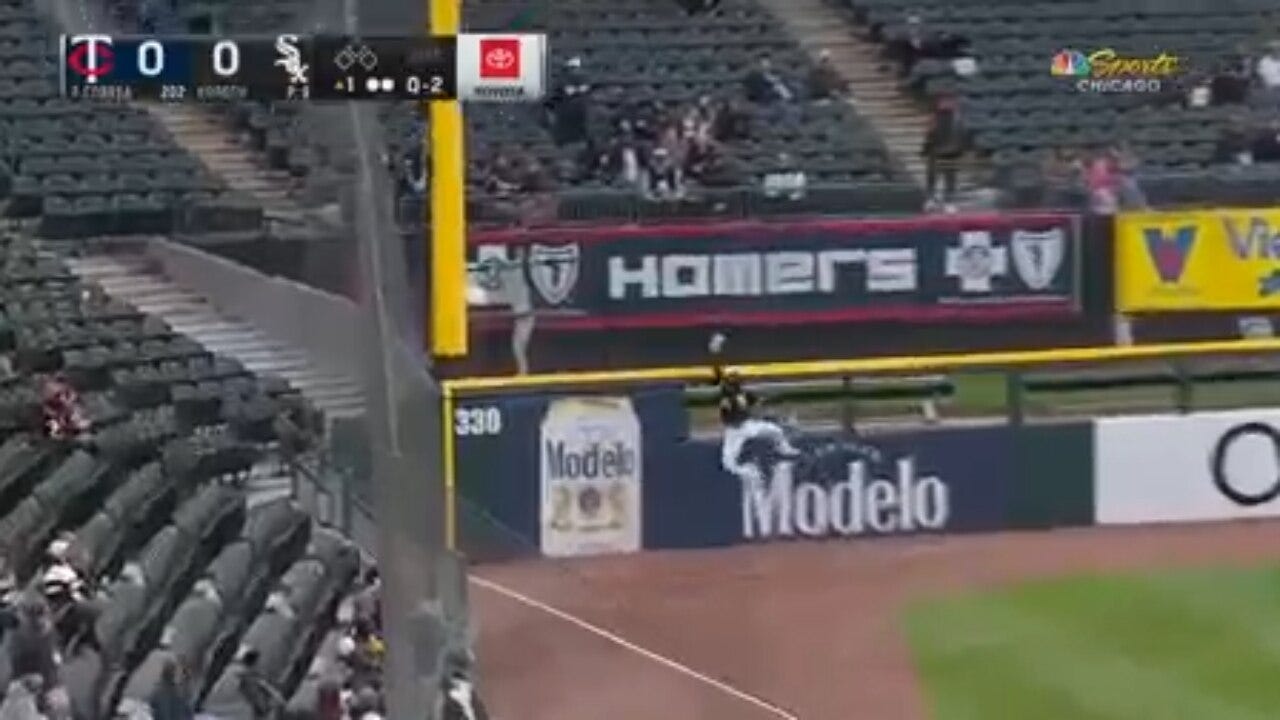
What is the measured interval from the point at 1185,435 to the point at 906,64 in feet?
24.7

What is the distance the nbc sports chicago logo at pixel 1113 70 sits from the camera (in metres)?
25.8

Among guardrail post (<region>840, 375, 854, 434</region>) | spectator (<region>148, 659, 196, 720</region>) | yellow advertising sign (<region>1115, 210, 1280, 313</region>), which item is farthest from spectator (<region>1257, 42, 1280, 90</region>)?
spectator (<region>148, 659, 196, 720</region>)

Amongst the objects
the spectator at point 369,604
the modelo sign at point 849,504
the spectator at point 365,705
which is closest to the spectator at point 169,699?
the spectator at point 365,705

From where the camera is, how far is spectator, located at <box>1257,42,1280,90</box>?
25.3 m

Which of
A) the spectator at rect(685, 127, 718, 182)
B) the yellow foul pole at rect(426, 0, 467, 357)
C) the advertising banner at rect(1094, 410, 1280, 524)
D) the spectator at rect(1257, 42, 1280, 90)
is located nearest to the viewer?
the yellow foul pole at rect(426, 0, 467, 357)

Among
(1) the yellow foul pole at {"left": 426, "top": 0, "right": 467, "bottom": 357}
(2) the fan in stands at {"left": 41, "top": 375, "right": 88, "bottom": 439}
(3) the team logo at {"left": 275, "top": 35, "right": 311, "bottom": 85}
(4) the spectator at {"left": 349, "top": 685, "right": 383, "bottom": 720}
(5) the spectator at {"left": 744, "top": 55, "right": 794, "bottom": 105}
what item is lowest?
(4) the spectator at {"left": 349, "top": 685, "right": 383, "bottom": 720}

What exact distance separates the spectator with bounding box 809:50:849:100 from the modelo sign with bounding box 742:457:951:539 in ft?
23.4

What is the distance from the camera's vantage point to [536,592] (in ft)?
54.3

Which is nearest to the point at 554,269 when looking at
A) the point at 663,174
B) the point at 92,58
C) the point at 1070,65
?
the point at 663,174

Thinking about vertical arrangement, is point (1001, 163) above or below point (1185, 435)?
above

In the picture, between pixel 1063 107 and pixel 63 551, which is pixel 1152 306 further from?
pixel 63 551

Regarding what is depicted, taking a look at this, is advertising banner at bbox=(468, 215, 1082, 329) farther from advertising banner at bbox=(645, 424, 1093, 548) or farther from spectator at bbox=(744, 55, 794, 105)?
spectator at bbox=(744, 55, 794, 105)

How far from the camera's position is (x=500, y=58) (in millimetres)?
11344

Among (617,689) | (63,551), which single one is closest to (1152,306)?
(617,689)
